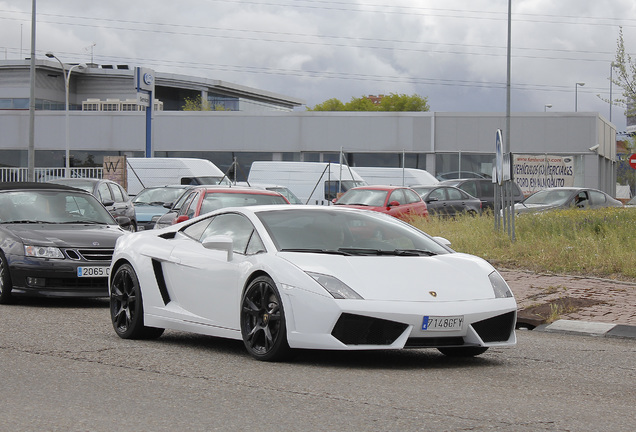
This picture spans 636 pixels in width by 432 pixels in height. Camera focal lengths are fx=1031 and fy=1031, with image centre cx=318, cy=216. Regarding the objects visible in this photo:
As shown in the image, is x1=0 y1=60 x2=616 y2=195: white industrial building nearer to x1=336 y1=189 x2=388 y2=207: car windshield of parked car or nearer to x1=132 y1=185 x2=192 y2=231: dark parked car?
x1=336 y1=189 x2=388 y2=207: car windshield of parked car

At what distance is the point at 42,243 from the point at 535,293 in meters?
6.05

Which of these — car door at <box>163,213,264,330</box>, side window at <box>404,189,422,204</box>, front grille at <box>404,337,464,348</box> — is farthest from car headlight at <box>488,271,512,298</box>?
side window at <box>404,189,422,204</box>

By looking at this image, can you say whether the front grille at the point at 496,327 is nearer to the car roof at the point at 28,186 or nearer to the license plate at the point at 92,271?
the license plate at the point at 92,271

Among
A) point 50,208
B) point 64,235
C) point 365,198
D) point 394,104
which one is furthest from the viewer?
point 394,104

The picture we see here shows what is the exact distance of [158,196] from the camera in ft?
87.2

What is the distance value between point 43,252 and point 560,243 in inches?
332

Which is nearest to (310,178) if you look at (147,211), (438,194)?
(438,194)

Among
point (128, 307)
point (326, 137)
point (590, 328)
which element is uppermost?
point (326, 137)

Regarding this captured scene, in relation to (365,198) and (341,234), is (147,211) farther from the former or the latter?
(341,234)

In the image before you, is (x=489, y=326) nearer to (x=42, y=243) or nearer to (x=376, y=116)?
(x=42, y=243)

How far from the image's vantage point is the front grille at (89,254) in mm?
12078

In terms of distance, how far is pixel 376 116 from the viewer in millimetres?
56219

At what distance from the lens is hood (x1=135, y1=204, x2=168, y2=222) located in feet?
82.4

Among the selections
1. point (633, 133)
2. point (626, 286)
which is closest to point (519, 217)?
point (626, 286)
